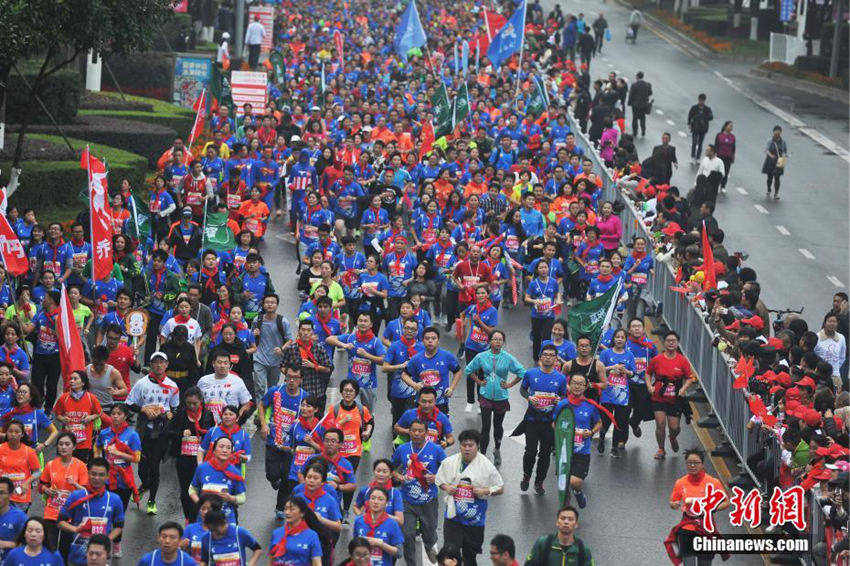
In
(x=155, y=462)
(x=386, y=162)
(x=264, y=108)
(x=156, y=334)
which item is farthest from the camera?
(x=264, y=108)

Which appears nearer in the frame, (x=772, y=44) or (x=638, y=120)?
(x=638, y=120)

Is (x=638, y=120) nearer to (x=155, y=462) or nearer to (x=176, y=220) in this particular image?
(x=176, y=220)

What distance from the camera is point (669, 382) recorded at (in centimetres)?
1684

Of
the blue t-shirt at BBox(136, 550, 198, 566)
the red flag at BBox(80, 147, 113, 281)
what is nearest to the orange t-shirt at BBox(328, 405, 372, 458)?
the blue t-shirt at BBox(136, 550, 198, 566)

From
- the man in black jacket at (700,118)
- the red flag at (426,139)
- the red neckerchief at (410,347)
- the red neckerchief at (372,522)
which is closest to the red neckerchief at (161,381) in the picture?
the red neckerchief at (410,347)

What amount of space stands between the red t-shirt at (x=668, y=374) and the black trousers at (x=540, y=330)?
300 cm

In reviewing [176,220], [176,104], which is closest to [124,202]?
[176,220]

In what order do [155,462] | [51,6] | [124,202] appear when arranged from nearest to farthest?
1. [155,462]
2. [124,202]
3. [51,6]

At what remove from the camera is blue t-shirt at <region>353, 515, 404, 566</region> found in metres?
11.9

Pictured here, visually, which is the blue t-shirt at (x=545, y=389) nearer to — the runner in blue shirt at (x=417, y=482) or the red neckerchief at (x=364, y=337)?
the red neckerchief at (x=364, y=337)

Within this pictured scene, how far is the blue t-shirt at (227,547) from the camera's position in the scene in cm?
1156

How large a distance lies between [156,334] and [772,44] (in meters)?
41.0

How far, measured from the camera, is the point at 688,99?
4809cm

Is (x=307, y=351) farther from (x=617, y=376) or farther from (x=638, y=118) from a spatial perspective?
(x=638, y=118)
